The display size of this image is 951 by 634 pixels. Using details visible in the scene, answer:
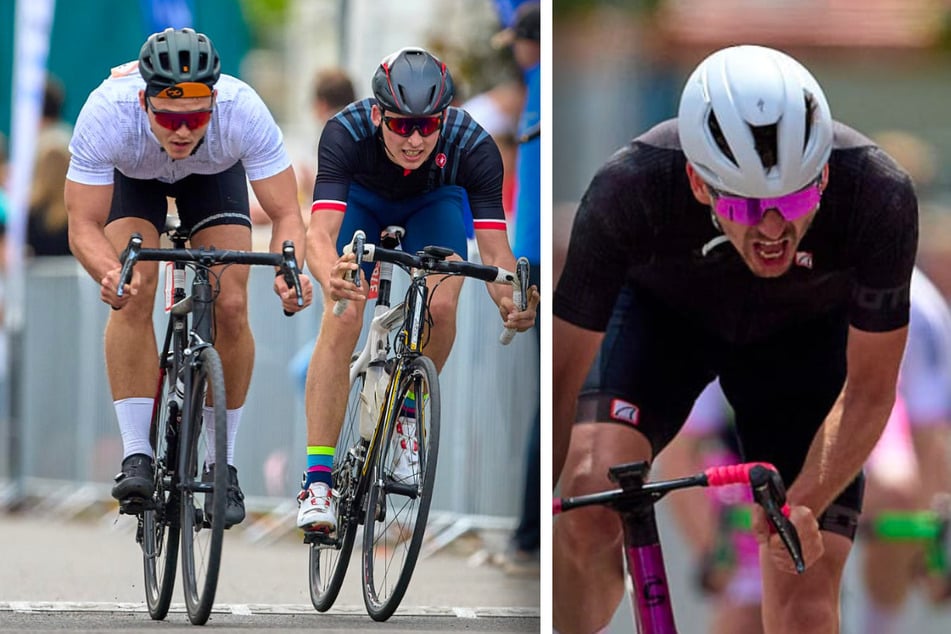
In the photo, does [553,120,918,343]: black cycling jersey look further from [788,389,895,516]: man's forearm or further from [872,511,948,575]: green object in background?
[872,511,948,575]: green object in background

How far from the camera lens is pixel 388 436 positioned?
6.68 m

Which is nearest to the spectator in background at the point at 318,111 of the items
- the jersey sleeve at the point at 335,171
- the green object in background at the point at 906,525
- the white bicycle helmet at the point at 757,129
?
the jersey sleeve at the point at 335,171

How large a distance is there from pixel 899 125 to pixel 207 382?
215 centimetres

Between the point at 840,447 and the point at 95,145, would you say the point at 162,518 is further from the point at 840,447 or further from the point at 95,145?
the point at 840,447

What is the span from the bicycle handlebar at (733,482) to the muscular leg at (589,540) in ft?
0.97

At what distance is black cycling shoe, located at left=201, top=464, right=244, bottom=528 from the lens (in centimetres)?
651

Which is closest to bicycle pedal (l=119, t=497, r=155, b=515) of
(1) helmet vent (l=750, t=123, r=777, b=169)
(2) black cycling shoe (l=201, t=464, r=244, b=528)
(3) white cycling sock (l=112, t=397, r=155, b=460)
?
(3) white cycling sock (l=112, t=397, r=155, b=460)

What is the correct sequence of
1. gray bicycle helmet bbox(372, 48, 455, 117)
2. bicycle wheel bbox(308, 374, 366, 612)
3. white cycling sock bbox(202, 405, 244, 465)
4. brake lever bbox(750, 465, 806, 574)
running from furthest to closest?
1. bicycle wheel bbox(308, 374, 366, 612)
2. gray bicycle helmet bbox(372, 48, 455, 117)
3. white cycling sock bbox(202, 405, 244, 465)
4. brake lever bbox(750, 465, 806, 574)

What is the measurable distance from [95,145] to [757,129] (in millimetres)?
1906

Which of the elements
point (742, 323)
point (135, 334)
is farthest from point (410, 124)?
point (742, 323)

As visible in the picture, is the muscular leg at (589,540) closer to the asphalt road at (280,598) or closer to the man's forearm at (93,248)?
the asphalt road at (280,598)

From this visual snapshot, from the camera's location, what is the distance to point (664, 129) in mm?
6516

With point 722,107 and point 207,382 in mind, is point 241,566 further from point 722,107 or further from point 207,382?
point 722,107

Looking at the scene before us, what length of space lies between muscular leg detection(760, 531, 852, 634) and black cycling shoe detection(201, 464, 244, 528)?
1509 mm
